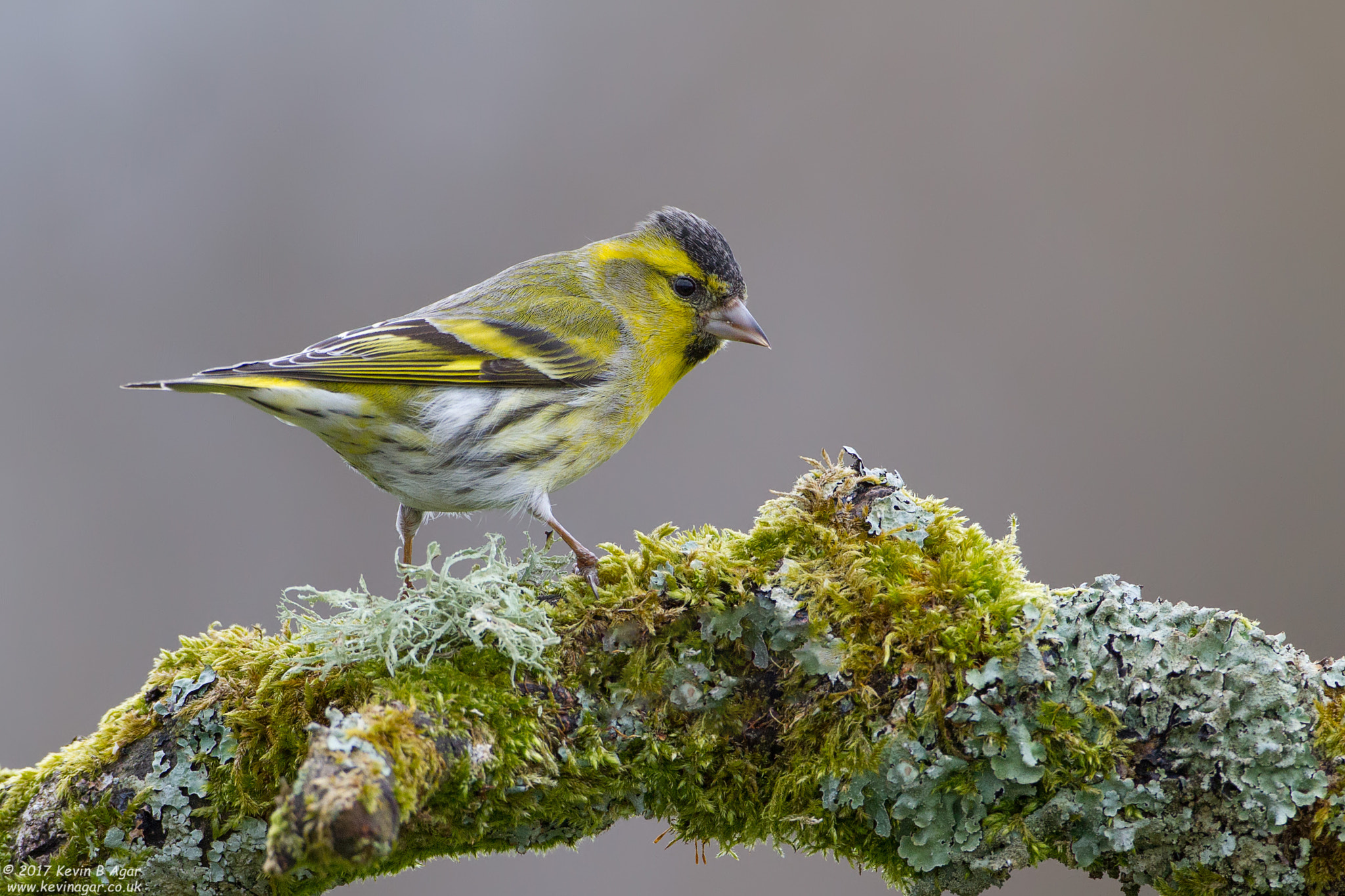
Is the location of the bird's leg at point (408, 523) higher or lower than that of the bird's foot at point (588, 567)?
higher

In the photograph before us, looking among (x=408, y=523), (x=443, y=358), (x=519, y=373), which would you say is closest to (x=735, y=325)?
(x=519, y=373)

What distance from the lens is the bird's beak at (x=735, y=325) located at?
13.7 feet

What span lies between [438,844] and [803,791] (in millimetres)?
893

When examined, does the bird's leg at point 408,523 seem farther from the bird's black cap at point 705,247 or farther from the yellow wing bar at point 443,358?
the bird's black cap at point 705,247

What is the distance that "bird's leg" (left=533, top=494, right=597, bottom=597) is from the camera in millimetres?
2801

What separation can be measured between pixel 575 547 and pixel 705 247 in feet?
5.62

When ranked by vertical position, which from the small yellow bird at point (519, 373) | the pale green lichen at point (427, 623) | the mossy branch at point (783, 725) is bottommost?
the mossy branch at point (783, 725)

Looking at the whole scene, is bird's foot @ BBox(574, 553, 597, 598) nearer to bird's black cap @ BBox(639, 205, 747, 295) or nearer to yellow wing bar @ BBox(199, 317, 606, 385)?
yellow wing bar @ BBox(199, 317, 606, 385)

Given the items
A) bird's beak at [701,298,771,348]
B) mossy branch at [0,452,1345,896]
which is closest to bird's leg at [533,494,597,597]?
mossy branch at [0,452,1345,896]

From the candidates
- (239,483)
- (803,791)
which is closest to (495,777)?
(803,791)

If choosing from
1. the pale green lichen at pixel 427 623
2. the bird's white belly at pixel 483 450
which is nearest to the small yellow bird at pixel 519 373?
the bird's white belly at pixel 483 450

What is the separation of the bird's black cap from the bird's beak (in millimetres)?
74

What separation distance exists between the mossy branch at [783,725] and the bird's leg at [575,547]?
0.35 feet

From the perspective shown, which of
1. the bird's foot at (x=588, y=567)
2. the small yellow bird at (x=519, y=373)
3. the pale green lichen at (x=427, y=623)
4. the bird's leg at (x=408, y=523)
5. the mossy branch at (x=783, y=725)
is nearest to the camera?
the mossy branch at (x=783, y=725)
